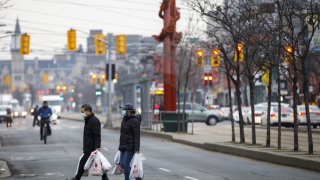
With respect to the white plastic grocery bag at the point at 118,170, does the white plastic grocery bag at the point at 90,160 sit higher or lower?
higher

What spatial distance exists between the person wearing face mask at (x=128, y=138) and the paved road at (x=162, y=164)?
10.9ft

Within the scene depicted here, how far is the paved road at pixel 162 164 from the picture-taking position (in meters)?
20.4

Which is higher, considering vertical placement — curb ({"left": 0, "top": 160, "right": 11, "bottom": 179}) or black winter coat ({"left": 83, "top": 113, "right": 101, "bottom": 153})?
black winter coat ({"left": 83, "top": 113, "right": 101, "bottom": 153})

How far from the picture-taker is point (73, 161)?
25.4 m

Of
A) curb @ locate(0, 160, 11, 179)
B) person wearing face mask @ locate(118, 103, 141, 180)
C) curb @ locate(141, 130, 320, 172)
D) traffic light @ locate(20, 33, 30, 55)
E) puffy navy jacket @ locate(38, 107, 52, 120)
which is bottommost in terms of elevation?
curb @ locate(0, 160, 11, 179)

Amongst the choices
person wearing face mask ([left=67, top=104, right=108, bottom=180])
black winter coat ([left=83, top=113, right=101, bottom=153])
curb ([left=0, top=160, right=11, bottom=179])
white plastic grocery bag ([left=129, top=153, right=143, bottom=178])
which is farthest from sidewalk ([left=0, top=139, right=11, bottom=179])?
white plastic grocery bag ([left=129, top=153, right=143, bottom=178])

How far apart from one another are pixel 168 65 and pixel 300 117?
31.9 ft

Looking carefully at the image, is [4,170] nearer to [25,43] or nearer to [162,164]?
[162,164]

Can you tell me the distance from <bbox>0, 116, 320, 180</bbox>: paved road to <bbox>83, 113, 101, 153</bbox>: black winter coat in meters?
2.71

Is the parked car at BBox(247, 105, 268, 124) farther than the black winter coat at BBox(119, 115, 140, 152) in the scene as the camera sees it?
Yes

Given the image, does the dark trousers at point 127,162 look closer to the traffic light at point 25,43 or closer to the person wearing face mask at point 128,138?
the person wearing face mask at point 128,138

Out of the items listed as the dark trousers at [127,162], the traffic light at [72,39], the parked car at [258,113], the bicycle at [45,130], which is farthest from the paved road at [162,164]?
the parked car at [258,113]

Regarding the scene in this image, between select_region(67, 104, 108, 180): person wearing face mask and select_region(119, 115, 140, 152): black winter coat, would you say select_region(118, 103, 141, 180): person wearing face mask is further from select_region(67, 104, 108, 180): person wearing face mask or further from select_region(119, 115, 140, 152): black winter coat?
select_region(67, 104, 108, 180): person wearing face mask

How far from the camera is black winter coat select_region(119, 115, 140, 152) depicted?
640 inches
